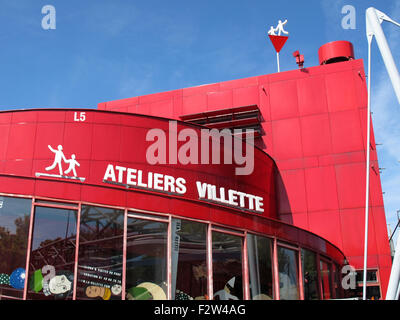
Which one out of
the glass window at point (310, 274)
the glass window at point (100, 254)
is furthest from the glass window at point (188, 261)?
the glass window at point (310, 274)

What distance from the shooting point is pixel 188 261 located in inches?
719

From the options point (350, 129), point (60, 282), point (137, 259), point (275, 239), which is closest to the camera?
point (60, 282)

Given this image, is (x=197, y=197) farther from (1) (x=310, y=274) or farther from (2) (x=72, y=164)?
(1) (x=310, y=274)

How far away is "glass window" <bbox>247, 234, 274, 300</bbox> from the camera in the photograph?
19734 millimetres

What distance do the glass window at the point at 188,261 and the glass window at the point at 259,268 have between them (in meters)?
2.31

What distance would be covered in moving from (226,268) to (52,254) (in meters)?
6.77

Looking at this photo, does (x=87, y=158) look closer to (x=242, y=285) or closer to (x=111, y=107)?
(x=242, y=285)

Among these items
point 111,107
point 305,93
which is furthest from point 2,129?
point 305,93

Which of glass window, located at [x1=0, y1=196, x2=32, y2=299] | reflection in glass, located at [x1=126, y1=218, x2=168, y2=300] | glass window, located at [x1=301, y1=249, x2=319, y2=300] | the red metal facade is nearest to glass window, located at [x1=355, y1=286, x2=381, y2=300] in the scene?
the red metal facade

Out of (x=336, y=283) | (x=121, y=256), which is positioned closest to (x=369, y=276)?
(x=336, y=283)

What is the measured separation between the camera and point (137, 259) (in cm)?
1744

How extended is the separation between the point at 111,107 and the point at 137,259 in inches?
1146

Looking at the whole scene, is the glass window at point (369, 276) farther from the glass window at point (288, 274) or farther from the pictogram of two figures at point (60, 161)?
the pictogram of two figures at point (60, 161)

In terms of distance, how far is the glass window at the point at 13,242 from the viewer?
1575 centimetres
